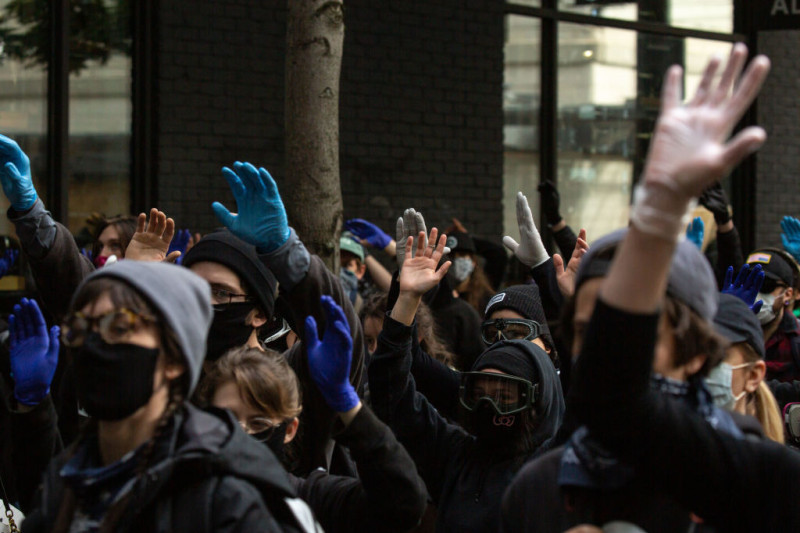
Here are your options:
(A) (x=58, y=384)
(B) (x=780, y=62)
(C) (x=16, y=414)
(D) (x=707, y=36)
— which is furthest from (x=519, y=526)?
(B) (x=780, y=62)

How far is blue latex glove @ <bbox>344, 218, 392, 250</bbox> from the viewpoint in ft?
21.8

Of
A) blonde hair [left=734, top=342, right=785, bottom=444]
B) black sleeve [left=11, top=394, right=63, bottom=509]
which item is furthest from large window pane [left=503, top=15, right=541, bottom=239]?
blonde hair [left=734, top=342, right=785, bottom=444]

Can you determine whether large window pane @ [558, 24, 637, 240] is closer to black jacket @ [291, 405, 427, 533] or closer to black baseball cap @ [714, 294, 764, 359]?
black baseball cap @ [714, 294, 764, 359]

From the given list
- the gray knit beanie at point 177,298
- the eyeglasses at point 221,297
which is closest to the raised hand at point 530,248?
the eyeglasses at point 221,297

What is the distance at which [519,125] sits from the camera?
9008 millimetres

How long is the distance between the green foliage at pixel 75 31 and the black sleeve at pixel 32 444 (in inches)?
170

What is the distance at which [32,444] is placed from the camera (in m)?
3.23

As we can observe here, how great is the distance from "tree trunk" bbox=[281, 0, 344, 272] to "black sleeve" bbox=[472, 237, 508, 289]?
307 centimetres

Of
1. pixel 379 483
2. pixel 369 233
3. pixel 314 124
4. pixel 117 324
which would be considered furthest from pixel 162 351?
pixel 369 233

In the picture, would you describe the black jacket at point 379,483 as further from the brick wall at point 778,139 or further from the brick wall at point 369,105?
the brick wall at point 778,139

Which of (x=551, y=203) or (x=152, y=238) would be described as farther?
(x=551, y=203)

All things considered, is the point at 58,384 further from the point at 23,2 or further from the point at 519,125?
the point at 519,125

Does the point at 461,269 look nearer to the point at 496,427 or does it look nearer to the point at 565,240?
the point at 565,240

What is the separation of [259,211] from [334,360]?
26.5 inches
